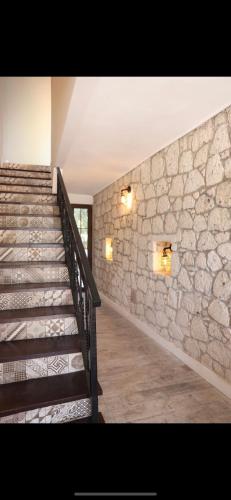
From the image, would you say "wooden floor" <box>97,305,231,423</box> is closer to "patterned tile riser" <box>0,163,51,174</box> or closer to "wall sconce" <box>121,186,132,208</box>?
"wall sconce" <box>121,186,132,208</box>

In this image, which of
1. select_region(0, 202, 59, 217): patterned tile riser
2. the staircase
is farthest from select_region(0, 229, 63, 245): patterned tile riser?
select_region(0, 202, 59, 217): patterned tile riser

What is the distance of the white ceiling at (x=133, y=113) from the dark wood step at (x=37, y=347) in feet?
5.87

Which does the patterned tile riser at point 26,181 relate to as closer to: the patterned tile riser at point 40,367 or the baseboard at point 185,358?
the baseboard at point 185,358

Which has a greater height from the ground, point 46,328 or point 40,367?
point 46,328

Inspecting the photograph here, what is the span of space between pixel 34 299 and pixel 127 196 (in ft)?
8.40

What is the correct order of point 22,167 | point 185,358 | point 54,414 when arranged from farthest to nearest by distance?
1. point 22,167
2. point 185,358
3. point 54,414

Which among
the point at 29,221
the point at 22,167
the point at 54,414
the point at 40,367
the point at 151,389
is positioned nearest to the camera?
the point at 54,414

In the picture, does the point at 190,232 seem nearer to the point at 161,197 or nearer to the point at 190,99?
the point at 161,197

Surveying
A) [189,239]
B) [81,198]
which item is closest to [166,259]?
[189,239]

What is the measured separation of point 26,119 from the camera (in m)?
5.95

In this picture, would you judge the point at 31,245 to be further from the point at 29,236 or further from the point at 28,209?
the point at 28,209

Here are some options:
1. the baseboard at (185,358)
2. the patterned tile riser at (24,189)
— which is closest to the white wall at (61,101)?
the patterned tile riser at (24,189)

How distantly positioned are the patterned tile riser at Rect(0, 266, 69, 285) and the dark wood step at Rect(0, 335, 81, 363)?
607 millimetres
